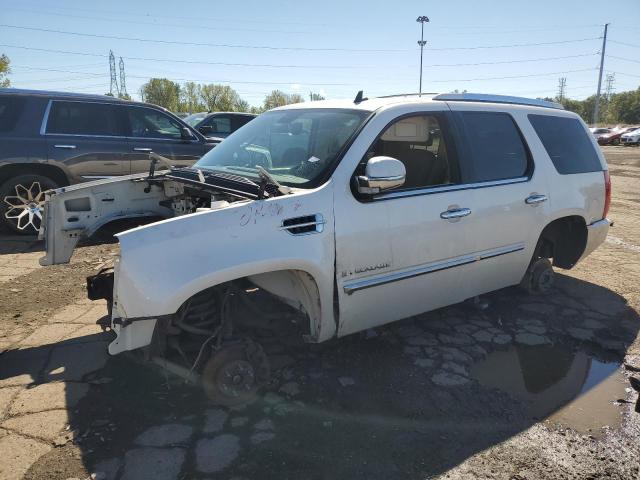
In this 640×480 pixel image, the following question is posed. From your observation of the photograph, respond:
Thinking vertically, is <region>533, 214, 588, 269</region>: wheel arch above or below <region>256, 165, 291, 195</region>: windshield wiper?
below

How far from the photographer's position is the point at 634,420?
2.96 m

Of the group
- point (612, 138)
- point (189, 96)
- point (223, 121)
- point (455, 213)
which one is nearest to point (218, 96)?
point (189, 96)

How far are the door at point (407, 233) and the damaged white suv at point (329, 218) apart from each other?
0.01m

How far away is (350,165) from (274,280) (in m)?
0.86

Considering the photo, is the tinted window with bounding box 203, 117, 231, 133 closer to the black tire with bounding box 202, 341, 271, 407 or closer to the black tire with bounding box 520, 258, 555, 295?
the black tire with bounding box 520, 258, 555, 295

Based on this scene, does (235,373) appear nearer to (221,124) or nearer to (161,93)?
(221,124)

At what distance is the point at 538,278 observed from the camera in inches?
187

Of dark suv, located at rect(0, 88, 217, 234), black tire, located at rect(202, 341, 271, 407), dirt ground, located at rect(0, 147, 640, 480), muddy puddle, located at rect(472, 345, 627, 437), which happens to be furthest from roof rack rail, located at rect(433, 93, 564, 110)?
dark suv, located at rect(0, 88, 217, 234)

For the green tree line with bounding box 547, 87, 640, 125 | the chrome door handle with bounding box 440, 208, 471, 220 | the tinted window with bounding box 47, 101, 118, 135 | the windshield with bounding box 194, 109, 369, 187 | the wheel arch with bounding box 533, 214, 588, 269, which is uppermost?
the green tree line with bounding box 547, 87, 640, 125

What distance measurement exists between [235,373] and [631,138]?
145 ft

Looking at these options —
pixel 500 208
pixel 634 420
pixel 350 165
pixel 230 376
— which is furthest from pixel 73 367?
pixel 634 420

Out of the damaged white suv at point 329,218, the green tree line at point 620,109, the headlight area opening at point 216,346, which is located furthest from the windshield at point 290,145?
the green tree line at point 620,109

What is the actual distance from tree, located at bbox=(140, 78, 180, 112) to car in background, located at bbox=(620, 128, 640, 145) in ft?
226

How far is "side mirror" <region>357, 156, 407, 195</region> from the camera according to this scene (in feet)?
9.76
